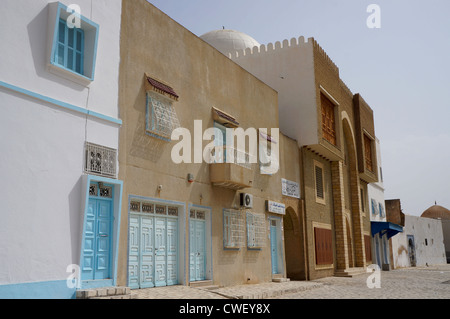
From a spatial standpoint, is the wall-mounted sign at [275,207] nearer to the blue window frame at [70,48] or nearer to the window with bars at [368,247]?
the blue window frame at [70,48]

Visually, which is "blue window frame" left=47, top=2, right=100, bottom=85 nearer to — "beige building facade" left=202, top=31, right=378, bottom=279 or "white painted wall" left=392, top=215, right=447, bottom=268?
"beige building facade" left=202, top=31, right=378, bottom=279

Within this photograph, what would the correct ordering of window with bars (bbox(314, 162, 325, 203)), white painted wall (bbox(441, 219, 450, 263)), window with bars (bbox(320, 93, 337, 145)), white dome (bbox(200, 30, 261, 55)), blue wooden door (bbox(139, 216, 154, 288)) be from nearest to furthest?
blue wooden door (bbox(139, 216, 154, 288)), window with bars (bbox(320, 93, 337, 145)), window with bars (bbox(314, 162, 325, 203)), white dome (bbox(200, 30, 261, 55)), white painted wall (bbox(441, 219, 450, 263))

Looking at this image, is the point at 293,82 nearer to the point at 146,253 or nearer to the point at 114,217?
the point at 146,253

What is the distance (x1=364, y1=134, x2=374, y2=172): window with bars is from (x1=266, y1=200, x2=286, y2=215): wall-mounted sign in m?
13.0

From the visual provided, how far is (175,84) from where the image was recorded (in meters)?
11.3

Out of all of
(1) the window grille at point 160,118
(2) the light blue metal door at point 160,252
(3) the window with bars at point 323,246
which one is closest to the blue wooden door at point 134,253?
(2) the light blue metal door at point 160,252

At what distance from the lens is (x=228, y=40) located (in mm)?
23031

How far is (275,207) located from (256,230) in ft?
5.32

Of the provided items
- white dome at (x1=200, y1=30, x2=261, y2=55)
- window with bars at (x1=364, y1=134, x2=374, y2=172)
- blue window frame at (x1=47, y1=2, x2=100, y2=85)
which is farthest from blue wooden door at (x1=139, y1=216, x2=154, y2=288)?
window with bars at (x1=364, y1=134, x2=374, y2=172)

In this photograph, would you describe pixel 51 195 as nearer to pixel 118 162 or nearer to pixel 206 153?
pixel 118 162

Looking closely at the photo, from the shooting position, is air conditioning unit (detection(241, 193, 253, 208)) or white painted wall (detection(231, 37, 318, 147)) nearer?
air conditioning unit (detection(241, 193, 253, 208))

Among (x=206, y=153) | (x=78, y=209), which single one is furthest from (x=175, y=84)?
(x=78, y=209)

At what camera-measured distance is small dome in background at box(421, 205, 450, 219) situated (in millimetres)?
54500
